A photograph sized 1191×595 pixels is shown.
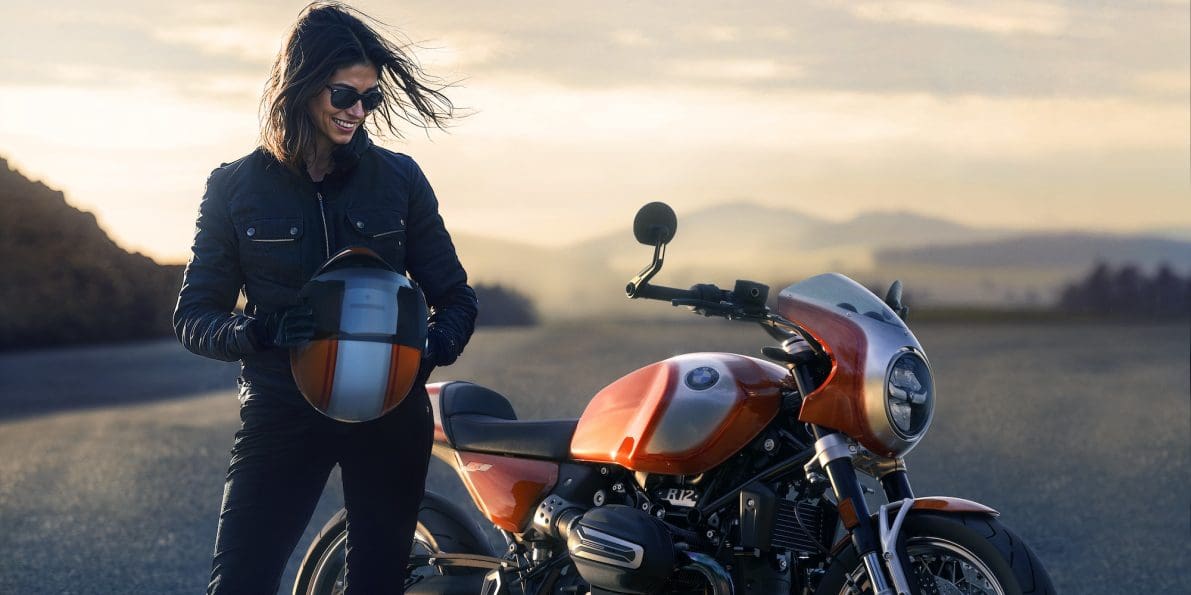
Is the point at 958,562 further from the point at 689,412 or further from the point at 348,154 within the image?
the point at 348,154

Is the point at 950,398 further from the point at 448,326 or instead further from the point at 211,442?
the point at 448,326

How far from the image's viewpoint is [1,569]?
761 cm

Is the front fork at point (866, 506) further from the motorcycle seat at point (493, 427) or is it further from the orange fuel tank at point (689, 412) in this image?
the motorcycle seat at point (493, 427)

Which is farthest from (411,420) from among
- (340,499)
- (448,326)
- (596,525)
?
(340,499)

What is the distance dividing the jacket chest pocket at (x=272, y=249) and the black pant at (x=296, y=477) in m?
0.34

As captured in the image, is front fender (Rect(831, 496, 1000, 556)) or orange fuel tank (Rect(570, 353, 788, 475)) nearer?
front fender (Rect(831, 496, 1000, 556))

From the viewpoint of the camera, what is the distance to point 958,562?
407 centimetres

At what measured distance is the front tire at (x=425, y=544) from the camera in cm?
513

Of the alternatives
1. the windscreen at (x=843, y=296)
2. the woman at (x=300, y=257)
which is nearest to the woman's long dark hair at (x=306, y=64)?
the woman at (x=300, y=257)

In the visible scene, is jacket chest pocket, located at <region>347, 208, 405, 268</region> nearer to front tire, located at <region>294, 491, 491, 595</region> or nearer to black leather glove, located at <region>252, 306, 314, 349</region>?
black leather glove, located at <region>252, 306, 314, 349</region>

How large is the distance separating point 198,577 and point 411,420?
3301 mm

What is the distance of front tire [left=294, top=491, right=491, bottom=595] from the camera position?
16.8 ft

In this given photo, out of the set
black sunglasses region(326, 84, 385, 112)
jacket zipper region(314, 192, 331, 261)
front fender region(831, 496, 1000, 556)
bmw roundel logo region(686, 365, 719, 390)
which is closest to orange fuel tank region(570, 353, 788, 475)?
bmw roundel logo region(686, 365, 719, 390)

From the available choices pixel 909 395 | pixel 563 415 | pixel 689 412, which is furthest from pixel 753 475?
pixel 563 415
